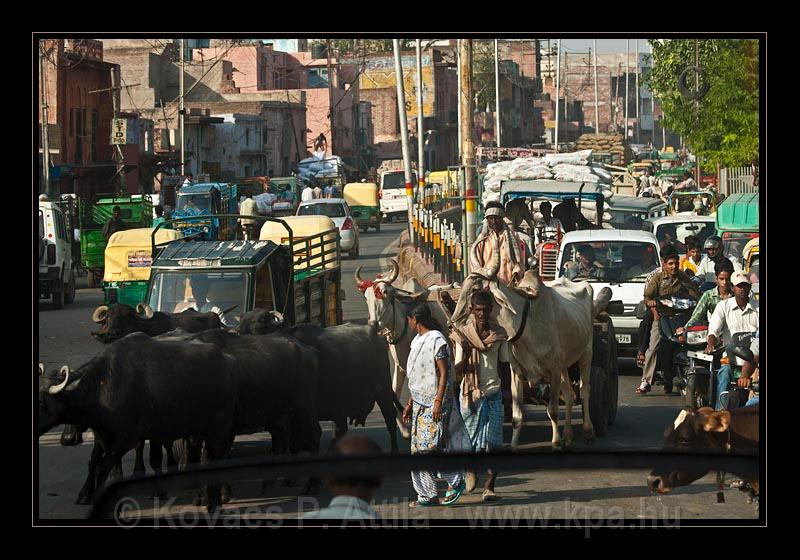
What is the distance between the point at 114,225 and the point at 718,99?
50.2 feet

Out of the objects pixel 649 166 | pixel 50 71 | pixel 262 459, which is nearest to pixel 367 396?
pixel 262 459

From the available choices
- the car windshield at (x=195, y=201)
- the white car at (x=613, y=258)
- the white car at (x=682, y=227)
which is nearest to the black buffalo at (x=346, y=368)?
the white car at (x=613, y=258)

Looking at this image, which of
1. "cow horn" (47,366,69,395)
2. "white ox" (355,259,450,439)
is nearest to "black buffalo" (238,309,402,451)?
"white ox" (355,259,450,439)

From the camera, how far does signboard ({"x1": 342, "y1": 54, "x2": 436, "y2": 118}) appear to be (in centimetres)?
8625

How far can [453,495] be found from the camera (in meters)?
8.48

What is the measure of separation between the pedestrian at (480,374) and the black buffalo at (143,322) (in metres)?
3.21

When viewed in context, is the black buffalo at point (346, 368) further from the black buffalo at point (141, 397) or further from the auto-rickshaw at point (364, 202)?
the auto-rickshaw at point (364, 202)

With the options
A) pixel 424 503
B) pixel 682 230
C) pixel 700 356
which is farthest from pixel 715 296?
pixel 682 230

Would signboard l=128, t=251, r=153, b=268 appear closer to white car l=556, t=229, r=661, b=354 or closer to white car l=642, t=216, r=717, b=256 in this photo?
white car l=556, t=229, r=661, b=354

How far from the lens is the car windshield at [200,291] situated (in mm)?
13578

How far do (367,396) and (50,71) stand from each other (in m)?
37.7

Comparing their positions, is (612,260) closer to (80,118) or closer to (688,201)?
(688,201)
